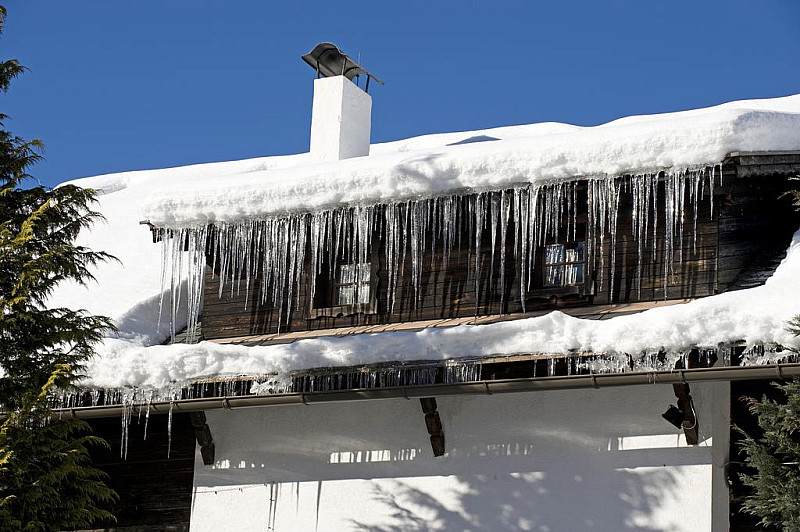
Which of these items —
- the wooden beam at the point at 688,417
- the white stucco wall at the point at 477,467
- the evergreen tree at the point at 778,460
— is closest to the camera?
the evergreen tree at the point at 778,460

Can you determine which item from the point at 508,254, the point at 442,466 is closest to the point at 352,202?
the point at 508,254

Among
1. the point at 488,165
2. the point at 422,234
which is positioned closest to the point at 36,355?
the point at 422,234

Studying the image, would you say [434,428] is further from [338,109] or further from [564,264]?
[338,109]

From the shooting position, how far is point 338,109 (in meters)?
13.4

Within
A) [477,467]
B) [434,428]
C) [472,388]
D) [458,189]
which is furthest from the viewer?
[458,189]

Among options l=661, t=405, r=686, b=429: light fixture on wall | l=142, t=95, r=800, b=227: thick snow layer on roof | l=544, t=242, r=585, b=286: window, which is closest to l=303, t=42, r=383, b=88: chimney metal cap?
l=142, t=95, r=800, b=227: thick snow layer on roof

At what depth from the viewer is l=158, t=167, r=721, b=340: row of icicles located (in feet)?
34.6

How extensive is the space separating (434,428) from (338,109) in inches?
177

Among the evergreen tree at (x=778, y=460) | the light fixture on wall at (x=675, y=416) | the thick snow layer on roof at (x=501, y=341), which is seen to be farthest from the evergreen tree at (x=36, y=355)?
the evergreen tree at (x=778, y=460)

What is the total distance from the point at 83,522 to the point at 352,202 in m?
3.75

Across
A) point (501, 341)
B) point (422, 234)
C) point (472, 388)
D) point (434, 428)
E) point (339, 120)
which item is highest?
point (339, 120)

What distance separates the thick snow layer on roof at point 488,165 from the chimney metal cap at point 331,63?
2317 mm

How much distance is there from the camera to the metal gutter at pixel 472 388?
28.3 ft

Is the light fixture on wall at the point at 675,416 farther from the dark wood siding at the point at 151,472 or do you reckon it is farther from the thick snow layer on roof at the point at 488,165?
the dark wood siding at the point at 151,472
